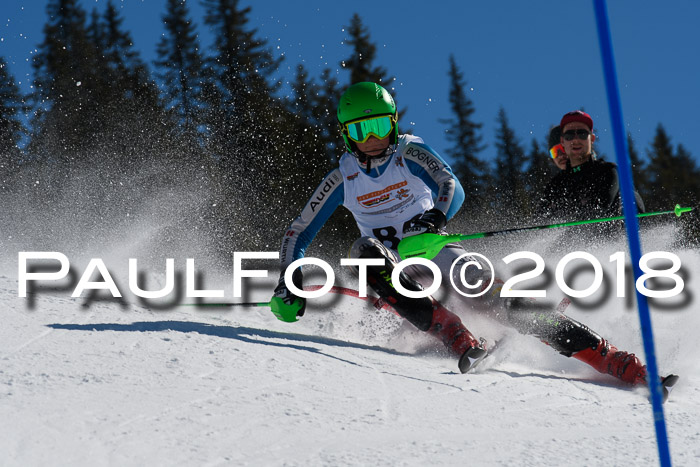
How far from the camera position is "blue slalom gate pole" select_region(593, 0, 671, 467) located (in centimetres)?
160

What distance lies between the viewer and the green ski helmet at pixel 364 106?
4.80 m

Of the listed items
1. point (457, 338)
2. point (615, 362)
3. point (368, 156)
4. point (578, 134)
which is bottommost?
point (615, 362)

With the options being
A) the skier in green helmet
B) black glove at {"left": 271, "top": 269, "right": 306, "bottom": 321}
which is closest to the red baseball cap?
the skier in green helmet

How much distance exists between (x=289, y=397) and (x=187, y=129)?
20.3 m

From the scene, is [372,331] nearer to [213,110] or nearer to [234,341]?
[234,341]

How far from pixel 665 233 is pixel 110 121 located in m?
19.1

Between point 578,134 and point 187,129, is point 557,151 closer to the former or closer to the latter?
point 578,134

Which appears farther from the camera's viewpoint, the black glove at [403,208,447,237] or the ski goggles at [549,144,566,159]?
the ski goggles at [549,144,566,159]

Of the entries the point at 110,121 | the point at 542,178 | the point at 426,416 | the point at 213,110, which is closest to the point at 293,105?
the point at 213,110

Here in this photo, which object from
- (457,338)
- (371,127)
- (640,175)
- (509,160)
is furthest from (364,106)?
A: (640,175)

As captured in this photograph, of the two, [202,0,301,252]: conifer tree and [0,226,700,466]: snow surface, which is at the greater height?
[202,0,301,252]: conifer tree

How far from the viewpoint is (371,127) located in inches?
190

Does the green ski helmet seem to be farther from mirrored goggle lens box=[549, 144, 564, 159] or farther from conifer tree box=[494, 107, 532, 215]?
conifer tree box=[494, 107, 532, 215]

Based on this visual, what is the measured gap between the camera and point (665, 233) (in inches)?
274
